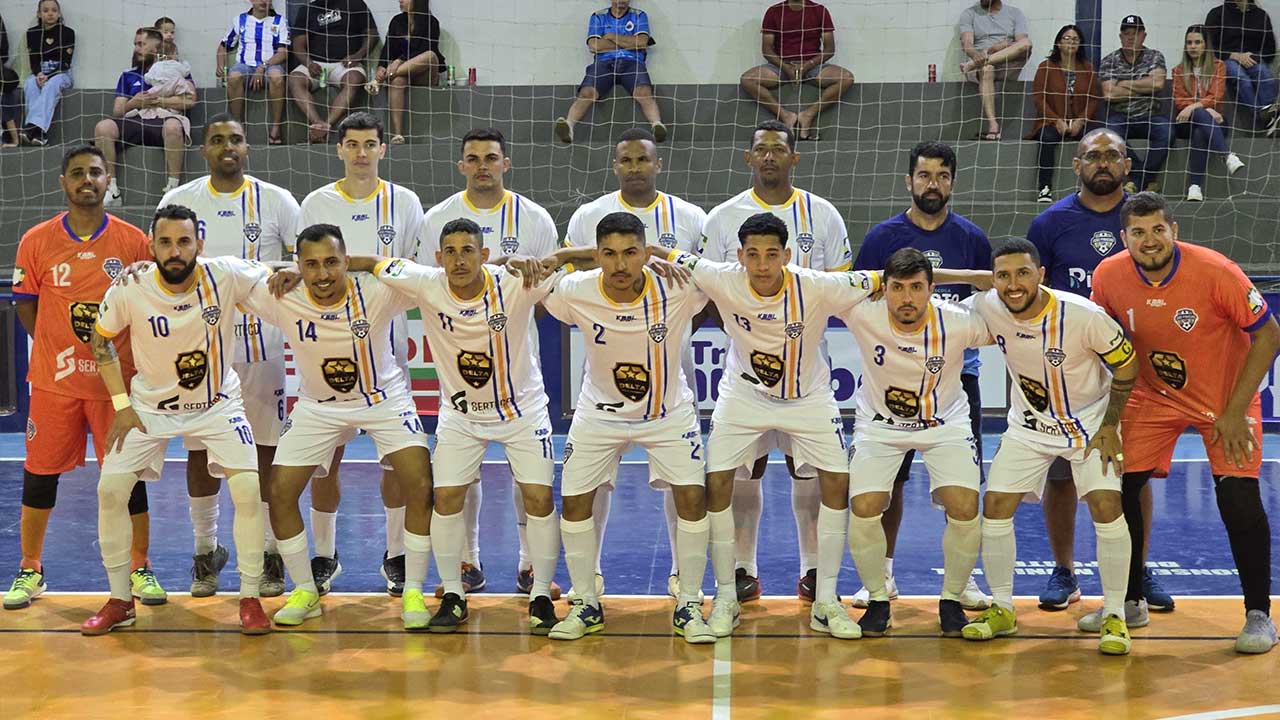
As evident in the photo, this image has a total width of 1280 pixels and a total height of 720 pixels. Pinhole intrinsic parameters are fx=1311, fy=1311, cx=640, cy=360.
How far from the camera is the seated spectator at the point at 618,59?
1344cm

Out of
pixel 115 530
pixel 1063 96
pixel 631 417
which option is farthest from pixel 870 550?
pixel 1063 96

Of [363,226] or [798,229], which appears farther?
[363,226]

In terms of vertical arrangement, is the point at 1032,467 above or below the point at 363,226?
below

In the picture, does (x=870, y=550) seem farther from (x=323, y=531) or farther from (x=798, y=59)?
(x=798, y=59)

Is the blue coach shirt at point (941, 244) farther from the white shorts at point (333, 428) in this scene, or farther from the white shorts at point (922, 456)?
the white shorts at point (333, 428)

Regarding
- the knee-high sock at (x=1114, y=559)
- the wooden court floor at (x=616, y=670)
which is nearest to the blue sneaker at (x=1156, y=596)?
the wooden court floor at (x=616, y=670)

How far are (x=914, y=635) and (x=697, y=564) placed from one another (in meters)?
1.07

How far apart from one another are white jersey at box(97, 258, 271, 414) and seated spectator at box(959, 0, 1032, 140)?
9067mm

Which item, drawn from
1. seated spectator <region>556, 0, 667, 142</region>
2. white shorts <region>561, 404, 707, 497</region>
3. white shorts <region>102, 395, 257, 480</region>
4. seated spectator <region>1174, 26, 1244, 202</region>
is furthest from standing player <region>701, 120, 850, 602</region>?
seated spectator <region>1174, 26, 1244, 202</region>

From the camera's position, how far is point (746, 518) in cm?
682

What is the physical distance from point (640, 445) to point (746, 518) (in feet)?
2.92

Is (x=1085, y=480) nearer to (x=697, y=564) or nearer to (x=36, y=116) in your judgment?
(x=697, y=564)

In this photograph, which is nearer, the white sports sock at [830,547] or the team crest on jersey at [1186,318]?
the team crest on jersey at [1186,318]

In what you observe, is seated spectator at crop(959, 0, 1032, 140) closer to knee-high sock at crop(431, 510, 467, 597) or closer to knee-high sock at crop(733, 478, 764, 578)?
knee-high sock at crop(733, 478, 764, 578)
